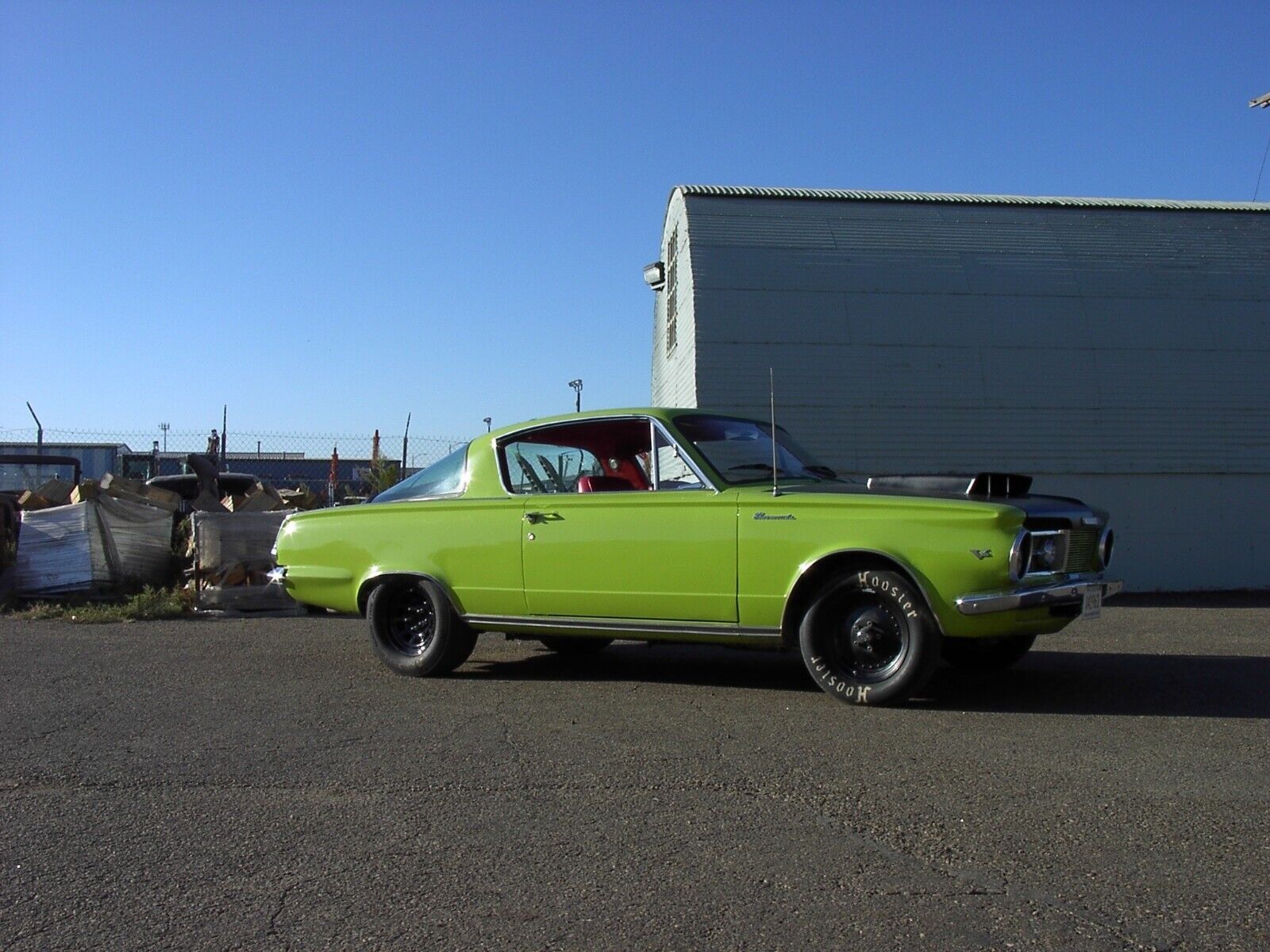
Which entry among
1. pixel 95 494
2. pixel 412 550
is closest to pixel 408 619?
pixel 412 550

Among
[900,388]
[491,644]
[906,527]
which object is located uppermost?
[900,388]

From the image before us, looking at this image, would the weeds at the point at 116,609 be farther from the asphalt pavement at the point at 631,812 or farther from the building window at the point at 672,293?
the building window at the point at 672,293

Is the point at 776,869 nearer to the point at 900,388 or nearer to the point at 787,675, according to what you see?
the point at 787,675

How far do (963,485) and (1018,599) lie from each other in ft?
2.48

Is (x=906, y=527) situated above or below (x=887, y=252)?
below

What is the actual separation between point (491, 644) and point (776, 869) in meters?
5.47

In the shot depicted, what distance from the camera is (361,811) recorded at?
13.6 ft

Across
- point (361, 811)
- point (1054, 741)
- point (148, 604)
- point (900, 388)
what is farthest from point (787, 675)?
point (900, 388)

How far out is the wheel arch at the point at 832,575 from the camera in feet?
18.8

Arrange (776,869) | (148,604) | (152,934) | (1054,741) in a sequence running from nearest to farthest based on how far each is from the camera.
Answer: (152,934) < (776,869) < (1054,741) < (148,604)

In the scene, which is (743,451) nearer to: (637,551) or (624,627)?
(637,551)

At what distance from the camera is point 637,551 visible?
6398mm

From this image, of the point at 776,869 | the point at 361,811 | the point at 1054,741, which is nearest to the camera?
the point at 776,869

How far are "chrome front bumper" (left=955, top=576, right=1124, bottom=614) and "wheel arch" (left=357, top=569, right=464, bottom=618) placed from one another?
2894 mm
